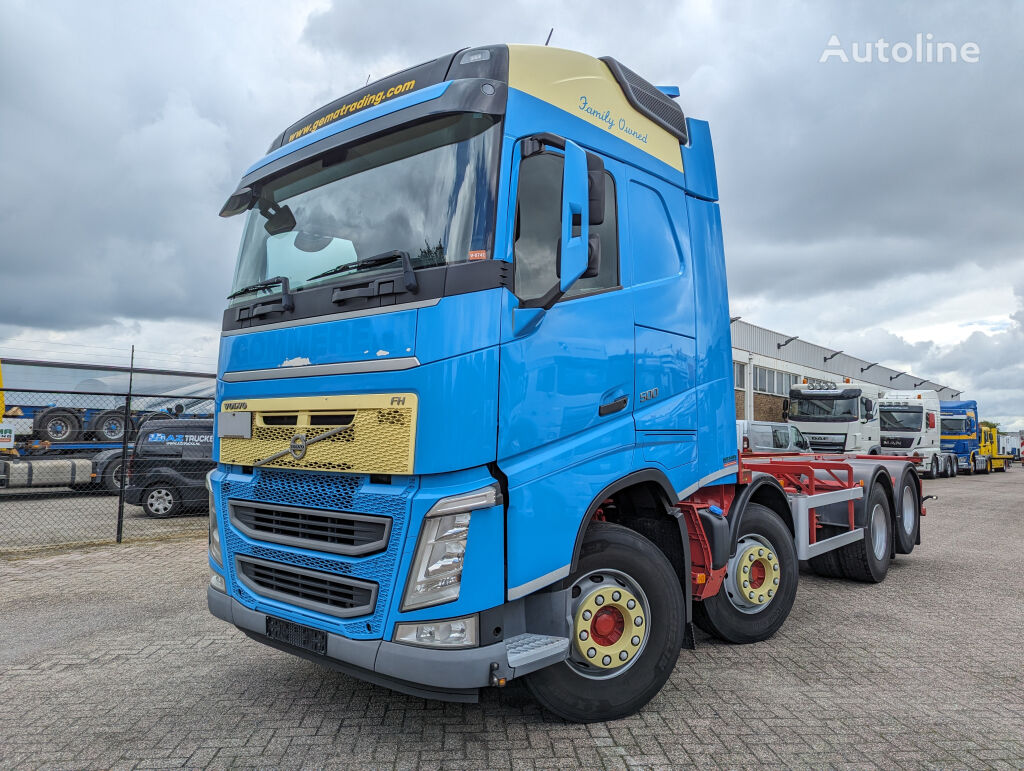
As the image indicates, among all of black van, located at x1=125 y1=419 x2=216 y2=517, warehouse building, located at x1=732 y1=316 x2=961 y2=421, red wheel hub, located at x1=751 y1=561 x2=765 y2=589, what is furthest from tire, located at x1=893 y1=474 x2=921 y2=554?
warehouse building, located at x1=732 y1=316 x2=961 y2=421

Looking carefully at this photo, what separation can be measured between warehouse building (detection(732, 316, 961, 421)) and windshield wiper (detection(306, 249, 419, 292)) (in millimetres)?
28941

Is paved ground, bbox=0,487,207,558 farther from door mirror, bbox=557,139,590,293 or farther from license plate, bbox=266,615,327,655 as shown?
door mirror, bbox=557,139,590,293

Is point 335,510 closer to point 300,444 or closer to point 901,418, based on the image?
point 300,444

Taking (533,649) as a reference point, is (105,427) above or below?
above

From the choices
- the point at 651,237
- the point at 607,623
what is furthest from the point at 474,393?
the point at 651,237

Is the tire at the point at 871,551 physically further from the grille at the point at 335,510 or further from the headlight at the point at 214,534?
the headlight at the point at 214,534

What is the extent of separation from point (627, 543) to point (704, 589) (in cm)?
96

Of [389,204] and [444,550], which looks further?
[389,204]

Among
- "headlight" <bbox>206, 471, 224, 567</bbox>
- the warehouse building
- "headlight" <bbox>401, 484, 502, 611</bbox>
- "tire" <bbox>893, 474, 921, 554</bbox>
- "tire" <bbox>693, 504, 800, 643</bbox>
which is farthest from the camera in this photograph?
the warehouse building

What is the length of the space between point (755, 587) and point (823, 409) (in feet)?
64.1

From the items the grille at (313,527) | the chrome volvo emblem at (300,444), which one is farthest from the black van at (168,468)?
the chrome volvo emblem at (300,444)

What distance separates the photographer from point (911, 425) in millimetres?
26344

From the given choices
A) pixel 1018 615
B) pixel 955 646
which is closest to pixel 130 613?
pixel 955 646

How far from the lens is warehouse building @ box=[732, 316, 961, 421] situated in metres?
35.2
